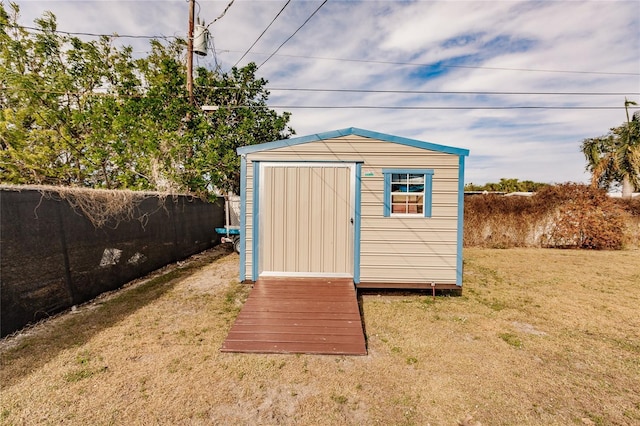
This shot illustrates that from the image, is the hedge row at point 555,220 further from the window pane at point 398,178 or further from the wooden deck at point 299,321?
the wooden deck at point 299,321

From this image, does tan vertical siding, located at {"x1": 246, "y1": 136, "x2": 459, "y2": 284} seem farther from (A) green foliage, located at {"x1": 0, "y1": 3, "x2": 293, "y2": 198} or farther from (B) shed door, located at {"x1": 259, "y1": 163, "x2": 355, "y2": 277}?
(A) green foliage, located at {"x1": 0, "y1": 3, "x2": 293, "y2": 198}

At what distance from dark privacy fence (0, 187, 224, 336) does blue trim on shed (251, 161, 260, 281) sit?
10.2 feet

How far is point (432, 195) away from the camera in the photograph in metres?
5.61

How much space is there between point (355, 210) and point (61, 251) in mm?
5367

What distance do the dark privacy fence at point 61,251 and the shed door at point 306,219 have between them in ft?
10.8

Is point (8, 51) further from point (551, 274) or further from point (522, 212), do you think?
point (522, 212)

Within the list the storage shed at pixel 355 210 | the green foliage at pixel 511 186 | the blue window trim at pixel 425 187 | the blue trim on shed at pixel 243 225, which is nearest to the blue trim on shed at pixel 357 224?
the storage shed at pixel 355 210

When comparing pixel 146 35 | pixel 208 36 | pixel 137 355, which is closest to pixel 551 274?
pixel 137 355

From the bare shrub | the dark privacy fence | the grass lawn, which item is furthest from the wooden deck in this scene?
the bare shrub

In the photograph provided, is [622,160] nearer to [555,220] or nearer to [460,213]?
[555,220]

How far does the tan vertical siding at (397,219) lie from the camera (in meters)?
5.60

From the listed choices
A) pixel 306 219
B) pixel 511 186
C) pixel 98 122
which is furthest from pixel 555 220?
pixel 98 122

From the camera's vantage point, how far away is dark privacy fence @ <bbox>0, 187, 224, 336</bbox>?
3.82 metres

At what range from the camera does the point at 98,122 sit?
438 inches
